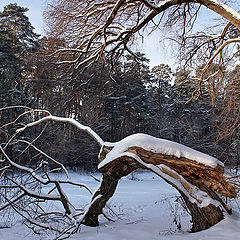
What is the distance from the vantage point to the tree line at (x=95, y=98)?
5953 mm

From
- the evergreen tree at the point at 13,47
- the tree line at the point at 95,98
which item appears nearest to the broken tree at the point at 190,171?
the tree line at the point at 95,98

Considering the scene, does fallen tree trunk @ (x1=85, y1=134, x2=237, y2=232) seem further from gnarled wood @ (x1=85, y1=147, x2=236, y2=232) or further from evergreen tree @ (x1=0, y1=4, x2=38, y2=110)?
evergreen tree @ (x1=0, y1=4, x2=38, y2=110)

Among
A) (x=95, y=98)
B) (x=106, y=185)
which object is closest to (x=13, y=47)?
(x=95, y=98)

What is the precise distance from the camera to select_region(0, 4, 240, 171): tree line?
234 inches

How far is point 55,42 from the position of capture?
508 cm

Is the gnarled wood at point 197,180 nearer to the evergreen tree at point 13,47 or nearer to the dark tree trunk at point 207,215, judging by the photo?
the dark tree trunk at point 207,215

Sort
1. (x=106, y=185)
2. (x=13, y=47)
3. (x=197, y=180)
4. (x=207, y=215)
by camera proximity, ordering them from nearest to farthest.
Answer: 1. (x=207, y=215)
2. (x=197, y=180)
3. (x=106, y=185)
4. (x=13, y=47)

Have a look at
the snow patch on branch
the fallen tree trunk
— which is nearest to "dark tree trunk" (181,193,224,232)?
the fallen tree trunk

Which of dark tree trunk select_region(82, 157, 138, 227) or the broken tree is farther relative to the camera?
dark tree trunk select_region(82, 157, 138, 227)

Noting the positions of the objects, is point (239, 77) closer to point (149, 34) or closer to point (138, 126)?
point (149, 34)

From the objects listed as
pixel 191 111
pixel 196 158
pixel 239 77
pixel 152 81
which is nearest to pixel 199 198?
pixel 196 158

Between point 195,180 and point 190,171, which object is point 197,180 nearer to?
point 195,180

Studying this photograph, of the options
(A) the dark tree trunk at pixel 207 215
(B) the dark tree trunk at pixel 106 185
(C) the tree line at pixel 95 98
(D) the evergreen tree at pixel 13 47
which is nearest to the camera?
(A) the dark tree trunk at pixel 207 215

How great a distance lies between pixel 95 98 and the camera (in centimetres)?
1573
